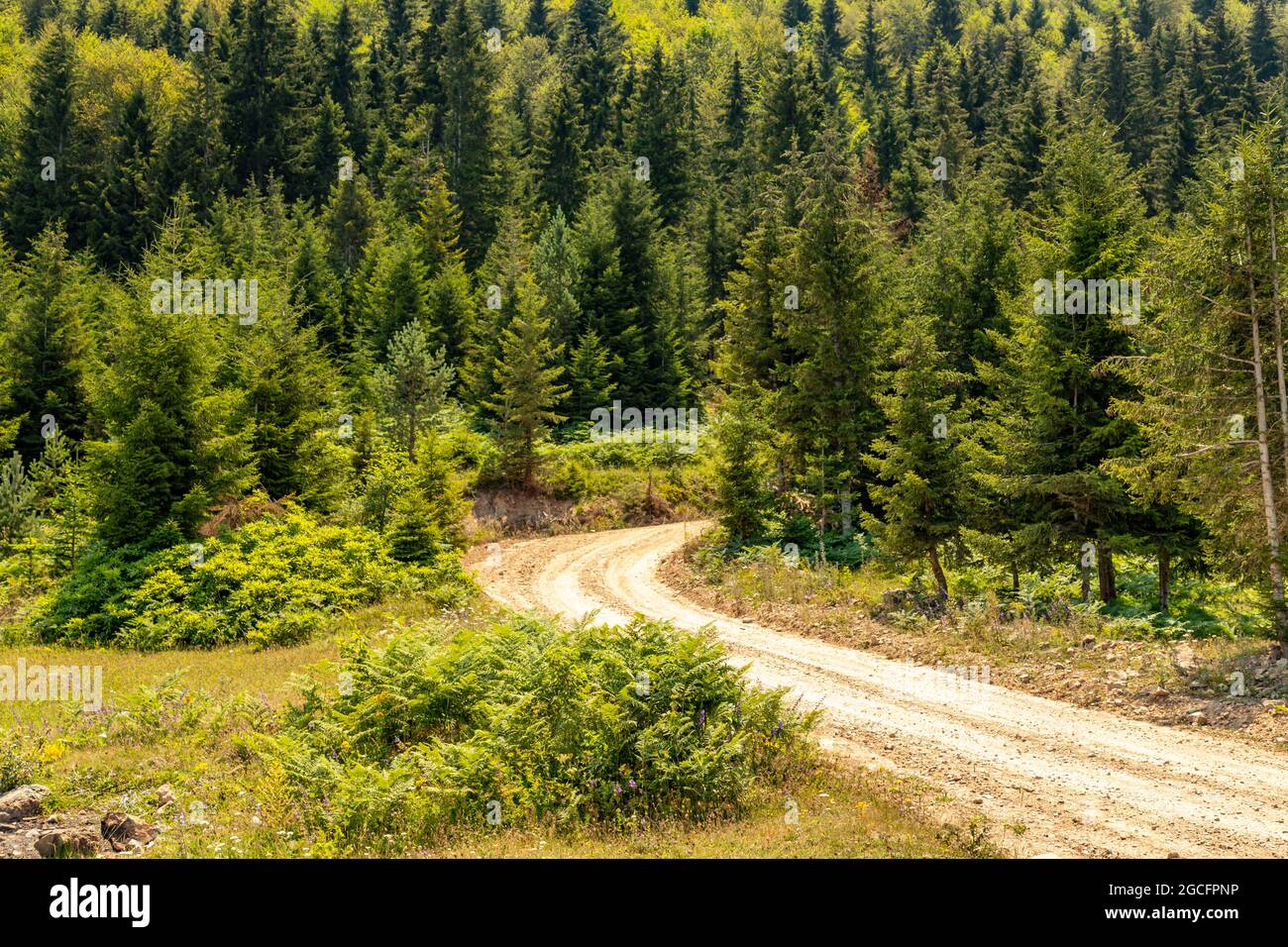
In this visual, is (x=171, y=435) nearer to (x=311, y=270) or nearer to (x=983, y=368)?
(x=983, y=368)

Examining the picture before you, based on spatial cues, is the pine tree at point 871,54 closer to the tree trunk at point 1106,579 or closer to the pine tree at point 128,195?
the pine tree at point 128,195

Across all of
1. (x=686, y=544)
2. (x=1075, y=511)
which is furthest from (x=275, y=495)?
(x=1075, y=511)

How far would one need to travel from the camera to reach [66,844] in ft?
34.4

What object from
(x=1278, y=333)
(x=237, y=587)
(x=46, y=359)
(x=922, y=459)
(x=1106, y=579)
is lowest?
(x=237, y=587)

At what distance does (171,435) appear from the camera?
24984 millimetres

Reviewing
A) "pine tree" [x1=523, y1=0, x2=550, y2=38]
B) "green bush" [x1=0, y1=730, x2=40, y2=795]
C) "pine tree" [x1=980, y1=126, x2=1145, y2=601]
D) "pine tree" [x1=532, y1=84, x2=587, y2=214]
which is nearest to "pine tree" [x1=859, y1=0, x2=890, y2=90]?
"pine tree" [x1=523, y1=0, x2=550, y2=38]

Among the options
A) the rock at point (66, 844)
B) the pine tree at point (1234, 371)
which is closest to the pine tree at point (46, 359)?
the rock at point (66, 844)

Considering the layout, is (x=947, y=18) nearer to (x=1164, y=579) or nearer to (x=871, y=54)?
(x=871, y=54)

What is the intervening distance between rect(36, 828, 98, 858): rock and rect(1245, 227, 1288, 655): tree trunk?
17.8 meters

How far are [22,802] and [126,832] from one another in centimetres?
170

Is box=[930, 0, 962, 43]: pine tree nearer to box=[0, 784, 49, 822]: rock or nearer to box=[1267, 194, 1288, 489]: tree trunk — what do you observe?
box=[1267, 194, 1288, 489]: tree trunk

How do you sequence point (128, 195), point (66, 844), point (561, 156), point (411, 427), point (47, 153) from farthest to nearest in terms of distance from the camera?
point (561, 156) → point (47, 153) → point (128, 195) → point (411, 427) → point (66, 844)

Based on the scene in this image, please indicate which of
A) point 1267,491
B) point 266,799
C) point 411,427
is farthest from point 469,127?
point 266,799

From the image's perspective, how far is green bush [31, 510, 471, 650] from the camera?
2173 cm
